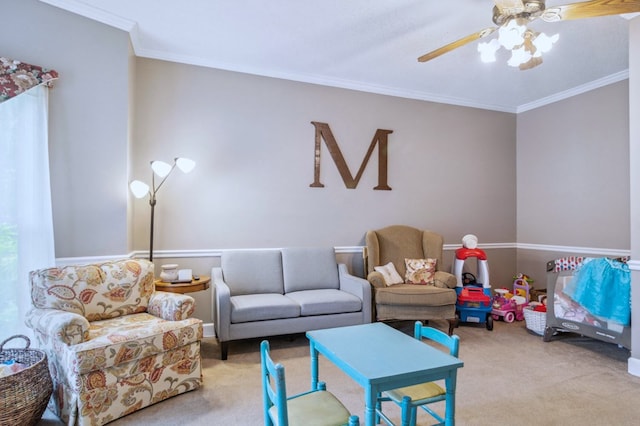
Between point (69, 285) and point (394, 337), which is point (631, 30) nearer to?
point (394, 337)

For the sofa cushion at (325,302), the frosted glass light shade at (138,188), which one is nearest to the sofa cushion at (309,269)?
the sofa cushion at (325,302)

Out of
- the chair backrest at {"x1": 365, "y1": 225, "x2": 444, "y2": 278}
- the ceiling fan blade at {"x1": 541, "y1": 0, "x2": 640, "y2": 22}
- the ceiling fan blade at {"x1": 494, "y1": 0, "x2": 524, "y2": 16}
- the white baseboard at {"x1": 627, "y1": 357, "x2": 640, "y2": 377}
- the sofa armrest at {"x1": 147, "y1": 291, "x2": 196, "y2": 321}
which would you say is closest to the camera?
the ceiling fan blade at {"x1": 541, "y1": 0, "x2": 640, "y2": 22}

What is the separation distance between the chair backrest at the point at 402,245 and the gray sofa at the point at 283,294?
0.49 meters

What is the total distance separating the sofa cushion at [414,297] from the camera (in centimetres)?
359

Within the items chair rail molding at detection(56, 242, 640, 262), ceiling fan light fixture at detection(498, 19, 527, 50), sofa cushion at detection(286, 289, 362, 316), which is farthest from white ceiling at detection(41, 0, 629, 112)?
sofa cushion at detection(286, 289, 362, 316)

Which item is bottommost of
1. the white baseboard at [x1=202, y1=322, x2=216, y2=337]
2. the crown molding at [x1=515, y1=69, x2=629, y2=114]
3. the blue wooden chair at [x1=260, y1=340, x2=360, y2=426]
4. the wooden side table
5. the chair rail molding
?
the white baseboard at [x1=202, y1=322, x2=216, y2=337]

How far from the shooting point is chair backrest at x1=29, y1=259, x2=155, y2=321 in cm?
242

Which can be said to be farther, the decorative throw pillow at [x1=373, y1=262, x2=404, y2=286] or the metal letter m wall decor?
the metal letter m wall decor

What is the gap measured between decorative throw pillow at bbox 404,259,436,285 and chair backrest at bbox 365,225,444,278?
0.09 metres

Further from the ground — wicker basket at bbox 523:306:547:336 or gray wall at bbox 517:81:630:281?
gray wall at bbox 517:81:630:281

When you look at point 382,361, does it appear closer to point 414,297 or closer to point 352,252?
point 414,297

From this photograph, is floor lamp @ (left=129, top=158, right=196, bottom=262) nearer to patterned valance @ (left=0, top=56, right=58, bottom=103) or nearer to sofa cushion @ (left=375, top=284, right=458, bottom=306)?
patterned valance @ (left=0, top=56, right=58, bottom=103)

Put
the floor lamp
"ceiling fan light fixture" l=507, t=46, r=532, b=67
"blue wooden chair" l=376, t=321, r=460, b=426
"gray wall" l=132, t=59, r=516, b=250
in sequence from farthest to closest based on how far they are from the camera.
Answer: "gray wall" l=132, t=59, r=516, b=250 → the floor lamp → "ceiling fan light fixture" l=507, t=46, r=532, b=67 → "blue wooden chair" l=376, t=321, r=460, b=426

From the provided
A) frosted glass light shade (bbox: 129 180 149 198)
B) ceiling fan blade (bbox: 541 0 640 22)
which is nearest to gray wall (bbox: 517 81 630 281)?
ceiling fan blade (bbox: 541 0 640 22)
